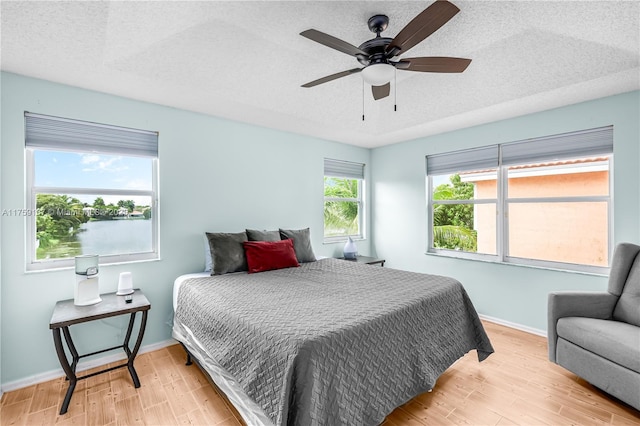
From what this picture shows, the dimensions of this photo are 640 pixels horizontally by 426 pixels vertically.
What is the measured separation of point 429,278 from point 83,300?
109 inches

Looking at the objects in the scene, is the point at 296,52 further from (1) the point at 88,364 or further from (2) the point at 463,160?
(1) the point at 88,364

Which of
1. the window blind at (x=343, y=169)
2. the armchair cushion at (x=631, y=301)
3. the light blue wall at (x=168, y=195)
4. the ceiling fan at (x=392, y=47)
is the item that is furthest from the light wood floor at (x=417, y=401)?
the window blind at (x=343, y=169)

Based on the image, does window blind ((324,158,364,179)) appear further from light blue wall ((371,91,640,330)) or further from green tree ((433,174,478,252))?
green tree ((433,174,478,252))

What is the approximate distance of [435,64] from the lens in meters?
1.82

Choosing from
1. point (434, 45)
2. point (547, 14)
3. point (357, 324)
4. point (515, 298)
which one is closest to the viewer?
point (357, 324)

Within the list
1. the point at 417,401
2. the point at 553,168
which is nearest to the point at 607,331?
the point at 417,401

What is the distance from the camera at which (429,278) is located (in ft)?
8.48

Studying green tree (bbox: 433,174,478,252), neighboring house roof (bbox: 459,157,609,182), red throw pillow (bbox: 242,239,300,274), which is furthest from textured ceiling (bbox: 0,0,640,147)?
red throw pillow (bbox: 242,239,300,274)

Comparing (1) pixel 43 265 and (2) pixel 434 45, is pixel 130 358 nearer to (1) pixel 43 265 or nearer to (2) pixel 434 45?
(1) pixel 43 265

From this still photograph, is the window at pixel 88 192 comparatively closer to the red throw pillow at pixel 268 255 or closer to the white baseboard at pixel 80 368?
the white baseboard at pixel 80 368

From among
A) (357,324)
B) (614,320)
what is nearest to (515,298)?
(614,320)

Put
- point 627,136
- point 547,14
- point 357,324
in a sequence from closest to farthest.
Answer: point 357,324 < point 547,14 < point 627,136

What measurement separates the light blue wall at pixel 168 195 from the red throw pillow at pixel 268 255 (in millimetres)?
544

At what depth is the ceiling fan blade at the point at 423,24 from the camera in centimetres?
130
